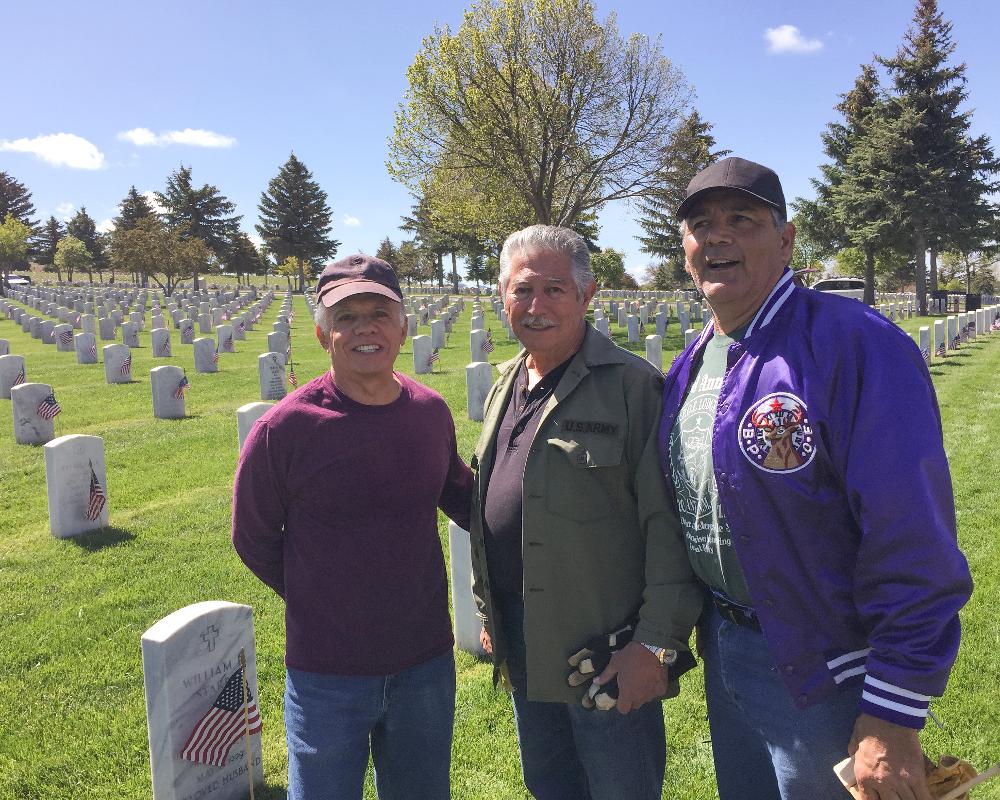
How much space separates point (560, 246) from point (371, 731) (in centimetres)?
182

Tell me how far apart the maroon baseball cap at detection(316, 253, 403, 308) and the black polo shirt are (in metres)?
0.60

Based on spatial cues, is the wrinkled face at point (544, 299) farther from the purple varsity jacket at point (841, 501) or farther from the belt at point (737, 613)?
the belt at point (737, 613)

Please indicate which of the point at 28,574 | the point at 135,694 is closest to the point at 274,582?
the point at 135,694

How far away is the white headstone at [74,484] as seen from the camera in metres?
6.61

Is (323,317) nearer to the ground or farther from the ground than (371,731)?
farther from the ground

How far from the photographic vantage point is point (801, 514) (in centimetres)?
180

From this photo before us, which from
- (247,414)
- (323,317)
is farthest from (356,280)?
(247,414)

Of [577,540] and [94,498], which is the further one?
[94,498]

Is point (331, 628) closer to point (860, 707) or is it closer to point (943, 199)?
point (860, 707)

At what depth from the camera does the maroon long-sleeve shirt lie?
2301 millimetres

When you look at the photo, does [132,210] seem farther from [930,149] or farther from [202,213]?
[930,149]

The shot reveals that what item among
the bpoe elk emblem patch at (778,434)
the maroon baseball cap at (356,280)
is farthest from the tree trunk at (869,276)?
the bpoe elk emblem patch at (778,434)

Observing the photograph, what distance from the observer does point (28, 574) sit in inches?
232

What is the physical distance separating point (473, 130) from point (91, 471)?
20.6 metres
